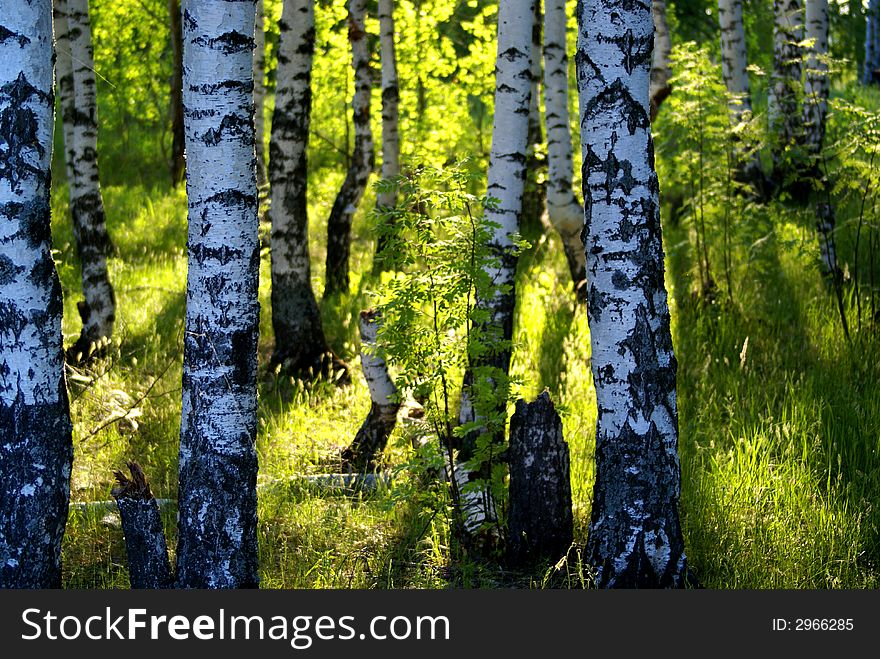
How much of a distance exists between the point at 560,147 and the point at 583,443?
12.4ft

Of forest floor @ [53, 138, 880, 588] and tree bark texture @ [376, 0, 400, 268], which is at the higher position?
tree bark texture @ [376, 0, 400, 268]

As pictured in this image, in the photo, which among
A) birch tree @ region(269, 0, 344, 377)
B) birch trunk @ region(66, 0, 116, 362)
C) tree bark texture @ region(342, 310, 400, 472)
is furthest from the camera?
birch trunk @ region(66, 0, 116, 362)

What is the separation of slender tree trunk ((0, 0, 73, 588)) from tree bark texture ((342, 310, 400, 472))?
2346 mm

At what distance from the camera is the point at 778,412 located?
6016 millimetres

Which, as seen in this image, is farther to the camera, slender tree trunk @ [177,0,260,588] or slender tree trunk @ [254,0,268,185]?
slender tree trunk @ [254,0,268,185]

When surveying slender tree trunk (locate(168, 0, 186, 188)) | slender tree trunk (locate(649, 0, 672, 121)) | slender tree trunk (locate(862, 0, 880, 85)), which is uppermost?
slender tree trunk (locate(862, 0, 880, 85))

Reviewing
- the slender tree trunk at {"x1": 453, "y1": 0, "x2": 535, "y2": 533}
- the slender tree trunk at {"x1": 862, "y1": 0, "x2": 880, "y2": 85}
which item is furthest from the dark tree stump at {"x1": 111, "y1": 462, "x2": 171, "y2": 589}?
the slender tree trunk at {"x1": 862, "y1": 0, "x2": 880, "y2": 85}

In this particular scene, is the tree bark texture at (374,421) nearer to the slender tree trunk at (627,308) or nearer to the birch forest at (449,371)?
the birch forest at (449,371)

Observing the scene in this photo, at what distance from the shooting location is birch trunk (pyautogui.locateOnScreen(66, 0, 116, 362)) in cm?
812

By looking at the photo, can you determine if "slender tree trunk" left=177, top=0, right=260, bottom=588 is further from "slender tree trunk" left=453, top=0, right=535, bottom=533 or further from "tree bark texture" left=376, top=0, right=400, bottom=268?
"tree bark texture" left=376, top=0, right=400, bottom=268

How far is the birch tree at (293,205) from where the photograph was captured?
788 centimetres

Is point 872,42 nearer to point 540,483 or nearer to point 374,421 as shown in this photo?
point 374,421

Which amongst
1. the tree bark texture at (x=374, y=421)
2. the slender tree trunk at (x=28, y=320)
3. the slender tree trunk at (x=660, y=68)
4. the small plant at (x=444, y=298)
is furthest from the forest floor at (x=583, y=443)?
the slender tree trunk at (x=660, y=68)

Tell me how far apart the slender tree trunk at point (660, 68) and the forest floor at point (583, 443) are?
5.50ft
